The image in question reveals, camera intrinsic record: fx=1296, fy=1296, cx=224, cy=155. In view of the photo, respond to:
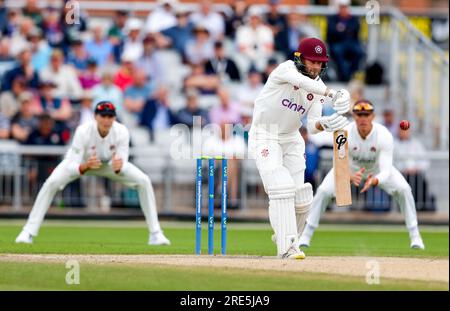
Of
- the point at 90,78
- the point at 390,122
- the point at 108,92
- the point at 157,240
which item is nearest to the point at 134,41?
the point at 90,78

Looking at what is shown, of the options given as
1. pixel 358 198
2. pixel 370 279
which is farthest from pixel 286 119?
pixel 358 198

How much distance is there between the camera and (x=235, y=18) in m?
27.3

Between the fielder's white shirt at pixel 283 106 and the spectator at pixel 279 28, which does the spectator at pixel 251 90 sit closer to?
the spectator at pixel 279 28

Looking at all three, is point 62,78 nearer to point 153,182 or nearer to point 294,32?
point 153,182

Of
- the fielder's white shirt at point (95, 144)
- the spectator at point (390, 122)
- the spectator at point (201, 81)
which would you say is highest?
the spectator at point (201, 81)

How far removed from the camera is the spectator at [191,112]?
25.3m

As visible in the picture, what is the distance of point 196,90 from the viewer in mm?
26234

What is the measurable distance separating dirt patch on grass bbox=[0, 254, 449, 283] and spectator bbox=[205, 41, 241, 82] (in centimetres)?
1091

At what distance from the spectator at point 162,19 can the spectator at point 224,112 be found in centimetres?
269

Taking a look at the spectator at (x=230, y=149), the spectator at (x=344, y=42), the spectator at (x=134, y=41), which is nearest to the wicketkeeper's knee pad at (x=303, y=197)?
the spectator at (x=230, y=149)

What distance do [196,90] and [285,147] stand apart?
35.8ft

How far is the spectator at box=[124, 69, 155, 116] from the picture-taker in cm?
2605
